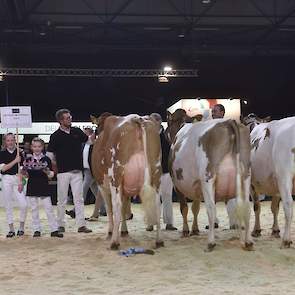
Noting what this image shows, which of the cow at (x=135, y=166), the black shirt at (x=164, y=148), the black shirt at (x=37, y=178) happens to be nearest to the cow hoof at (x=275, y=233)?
the cow at (x=135, y=166)

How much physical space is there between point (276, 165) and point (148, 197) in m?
1.54

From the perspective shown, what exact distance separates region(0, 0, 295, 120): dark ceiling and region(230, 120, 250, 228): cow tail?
324 inches

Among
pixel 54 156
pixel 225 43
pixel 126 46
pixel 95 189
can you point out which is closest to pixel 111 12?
pixel 126 46

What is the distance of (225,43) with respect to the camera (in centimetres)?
1678

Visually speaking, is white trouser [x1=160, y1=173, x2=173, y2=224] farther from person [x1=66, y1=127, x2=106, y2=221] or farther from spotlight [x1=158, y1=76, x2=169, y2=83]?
spotlight [x1=158, y1=76, x2=169, y2=83]

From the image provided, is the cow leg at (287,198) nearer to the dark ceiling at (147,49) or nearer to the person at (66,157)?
the person at (66,157)

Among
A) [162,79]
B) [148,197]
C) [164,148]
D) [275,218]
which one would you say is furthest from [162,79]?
[148,197]

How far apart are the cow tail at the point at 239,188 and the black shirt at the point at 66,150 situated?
2653mm

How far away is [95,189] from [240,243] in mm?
5103

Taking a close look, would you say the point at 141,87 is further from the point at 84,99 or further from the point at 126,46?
the point at 126,46

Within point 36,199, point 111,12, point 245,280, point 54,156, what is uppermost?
point 111,12

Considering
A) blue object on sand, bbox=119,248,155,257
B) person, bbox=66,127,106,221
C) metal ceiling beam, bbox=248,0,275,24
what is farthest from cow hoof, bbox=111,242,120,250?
metal ceiling beam, bbox=248,0,275,24

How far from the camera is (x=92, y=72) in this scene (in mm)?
18156

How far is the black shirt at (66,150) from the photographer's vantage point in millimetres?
8250
